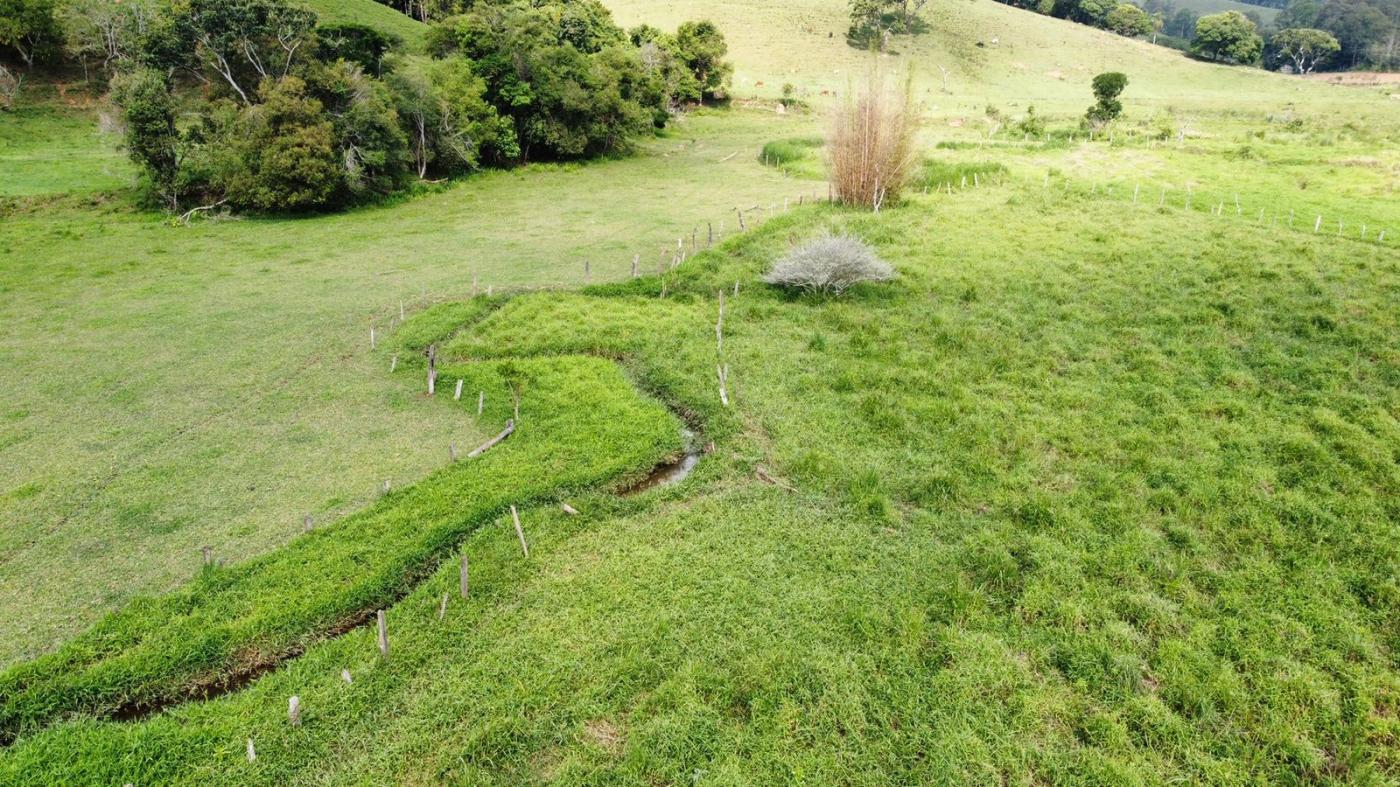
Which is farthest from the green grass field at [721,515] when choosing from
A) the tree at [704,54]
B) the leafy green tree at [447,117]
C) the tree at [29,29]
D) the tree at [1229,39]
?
the tree at [1229,39]

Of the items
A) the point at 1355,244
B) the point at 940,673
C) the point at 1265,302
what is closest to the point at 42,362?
the point at 940,673

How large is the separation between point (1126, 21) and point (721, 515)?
121 meters

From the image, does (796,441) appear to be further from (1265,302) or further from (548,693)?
(1265,302)

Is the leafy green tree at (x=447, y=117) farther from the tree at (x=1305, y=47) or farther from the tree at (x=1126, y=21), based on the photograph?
the tree at (x=1305, y=47)

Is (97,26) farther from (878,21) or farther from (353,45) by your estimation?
(878,21)

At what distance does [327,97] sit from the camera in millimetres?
28250

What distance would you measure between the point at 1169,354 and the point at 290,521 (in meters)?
16.3

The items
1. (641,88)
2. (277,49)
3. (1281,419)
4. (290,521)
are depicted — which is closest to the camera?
(290,521)

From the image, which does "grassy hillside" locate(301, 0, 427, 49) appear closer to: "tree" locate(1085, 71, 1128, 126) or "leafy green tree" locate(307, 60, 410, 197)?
"leafy green tree" locate(307, 60, 410, 197)

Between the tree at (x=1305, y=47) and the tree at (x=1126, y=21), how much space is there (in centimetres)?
1732

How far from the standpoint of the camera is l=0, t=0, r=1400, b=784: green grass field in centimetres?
651

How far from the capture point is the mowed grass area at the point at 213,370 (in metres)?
9.04

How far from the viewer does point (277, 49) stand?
28.9 metres

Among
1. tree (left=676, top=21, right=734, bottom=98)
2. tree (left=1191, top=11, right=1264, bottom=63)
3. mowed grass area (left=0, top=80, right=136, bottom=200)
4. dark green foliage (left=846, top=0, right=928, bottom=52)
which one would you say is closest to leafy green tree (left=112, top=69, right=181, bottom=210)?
mowed grass area (left=0, top=80, right=136, bottom=200)
